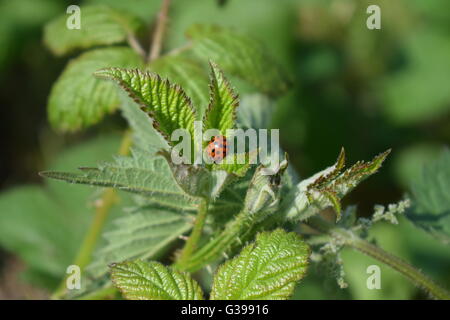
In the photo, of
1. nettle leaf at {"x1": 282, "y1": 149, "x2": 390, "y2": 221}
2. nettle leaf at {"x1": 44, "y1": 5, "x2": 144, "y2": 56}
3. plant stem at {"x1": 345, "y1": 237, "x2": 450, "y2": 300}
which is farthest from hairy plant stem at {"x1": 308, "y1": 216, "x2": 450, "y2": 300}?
nettle leaf at {"x1": 44, "y1": 5, "x2": 144, "y2": 56}

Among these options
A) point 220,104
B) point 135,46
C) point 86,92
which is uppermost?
point 135,46

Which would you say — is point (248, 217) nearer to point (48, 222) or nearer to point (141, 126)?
point (141, 126)

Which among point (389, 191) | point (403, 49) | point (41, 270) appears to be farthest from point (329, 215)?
point (41, 270)

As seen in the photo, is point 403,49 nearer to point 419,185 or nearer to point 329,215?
point 329,215

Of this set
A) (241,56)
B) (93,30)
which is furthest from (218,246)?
(93,30)

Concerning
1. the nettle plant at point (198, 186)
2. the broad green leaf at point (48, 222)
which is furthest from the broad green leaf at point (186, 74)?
the broad green leaf at point (48, 222)

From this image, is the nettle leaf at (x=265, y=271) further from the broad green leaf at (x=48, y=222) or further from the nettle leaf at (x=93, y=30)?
the broad green leaf at (x=48, y=222)
